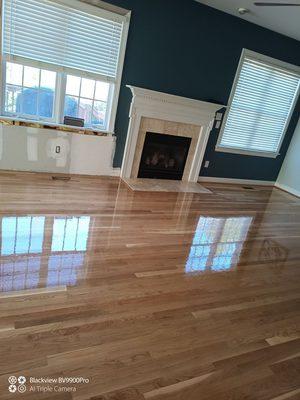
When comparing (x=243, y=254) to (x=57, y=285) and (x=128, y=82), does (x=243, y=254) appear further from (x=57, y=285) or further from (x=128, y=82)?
(x=128, y=82)

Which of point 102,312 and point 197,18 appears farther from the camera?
point 197,18

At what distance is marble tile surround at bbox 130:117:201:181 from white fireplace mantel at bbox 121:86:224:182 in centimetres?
6

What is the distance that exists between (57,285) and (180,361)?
0.95 metres

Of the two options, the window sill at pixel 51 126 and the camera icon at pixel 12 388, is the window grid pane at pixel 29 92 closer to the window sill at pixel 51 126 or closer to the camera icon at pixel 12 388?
the window sill at pixel 51 126

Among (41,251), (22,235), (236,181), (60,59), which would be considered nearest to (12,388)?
(41,251)

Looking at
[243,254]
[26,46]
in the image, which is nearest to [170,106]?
[26,46]

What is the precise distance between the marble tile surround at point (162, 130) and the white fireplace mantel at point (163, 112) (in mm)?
64

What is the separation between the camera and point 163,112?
15.0ft

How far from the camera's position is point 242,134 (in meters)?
5.54

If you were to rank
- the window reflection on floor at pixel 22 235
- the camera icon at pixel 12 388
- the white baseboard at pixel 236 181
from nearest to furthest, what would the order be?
the camera icon at pixel 12 388 < the window reflection on floor at pixel 22 235 < the white baseboard at pixel 236 181

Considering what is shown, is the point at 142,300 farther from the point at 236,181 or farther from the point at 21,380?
the point at 236,181

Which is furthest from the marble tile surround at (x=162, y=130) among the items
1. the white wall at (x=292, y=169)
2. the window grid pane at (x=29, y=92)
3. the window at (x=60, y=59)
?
the white wall at (x=292, y=169)

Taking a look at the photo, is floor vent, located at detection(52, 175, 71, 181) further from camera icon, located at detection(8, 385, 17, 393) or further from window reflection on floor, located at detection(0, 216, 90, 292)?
camera icon, located at detection(8, 385, 17, 393)

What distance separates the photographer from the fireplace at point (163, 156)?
4.80 meters
